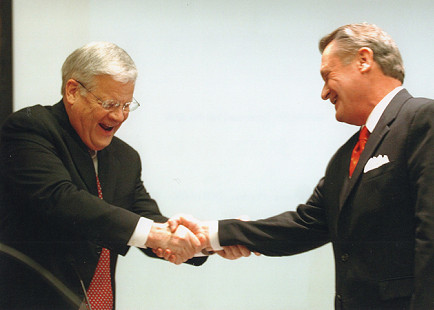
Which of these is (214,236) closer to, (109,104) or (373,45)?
(109,104)

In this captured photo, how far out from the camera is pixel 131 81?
6.81 ft

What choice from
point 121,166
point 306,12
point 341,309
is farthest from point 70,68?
point 341,309

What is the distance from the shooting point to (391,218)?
1703 millimetres

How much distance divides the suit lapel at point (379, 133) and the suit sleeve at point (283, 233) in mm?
349

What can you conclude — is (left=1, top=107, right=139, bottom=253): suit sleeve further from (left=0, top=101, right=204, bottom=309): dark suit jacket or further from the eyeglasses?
the eyeglasses

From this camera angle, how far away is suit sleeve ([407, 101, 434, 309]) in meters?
1.54

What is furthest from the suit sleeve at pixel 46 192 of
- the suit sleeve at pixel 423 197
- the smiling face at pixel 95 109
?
the suit sleeve at pixel 423 197

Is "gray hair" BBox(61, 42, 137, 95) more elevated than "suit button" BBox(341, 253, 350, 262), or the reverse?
"gray hair" BBox(61, 42, 137, 95)

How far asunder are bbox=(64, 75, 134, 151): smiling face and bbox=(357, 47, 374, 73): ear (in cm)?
92

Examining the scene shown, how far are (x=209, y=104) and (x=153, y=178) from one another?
42cm

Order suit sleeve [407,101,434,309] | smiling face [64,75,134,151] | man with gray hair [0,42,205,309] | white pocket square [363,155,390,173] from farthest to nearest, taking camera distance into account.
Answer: smiling face [64,75,134,151] → man with gray hair [0,42,205,309] → white pocket square [363,155,390,173] → suit sleeve [407,101,434,309]

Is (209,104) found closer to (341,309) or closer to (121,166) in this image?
(121,166)

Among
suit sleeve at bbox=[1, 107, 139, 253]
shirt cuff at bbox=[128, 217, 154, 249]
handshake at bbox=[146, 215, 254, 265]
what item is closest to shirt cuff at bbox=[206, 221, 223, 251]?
handshake at bbox=[146, 215, 254, 265]

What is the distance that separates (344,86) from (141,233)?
996 mm
